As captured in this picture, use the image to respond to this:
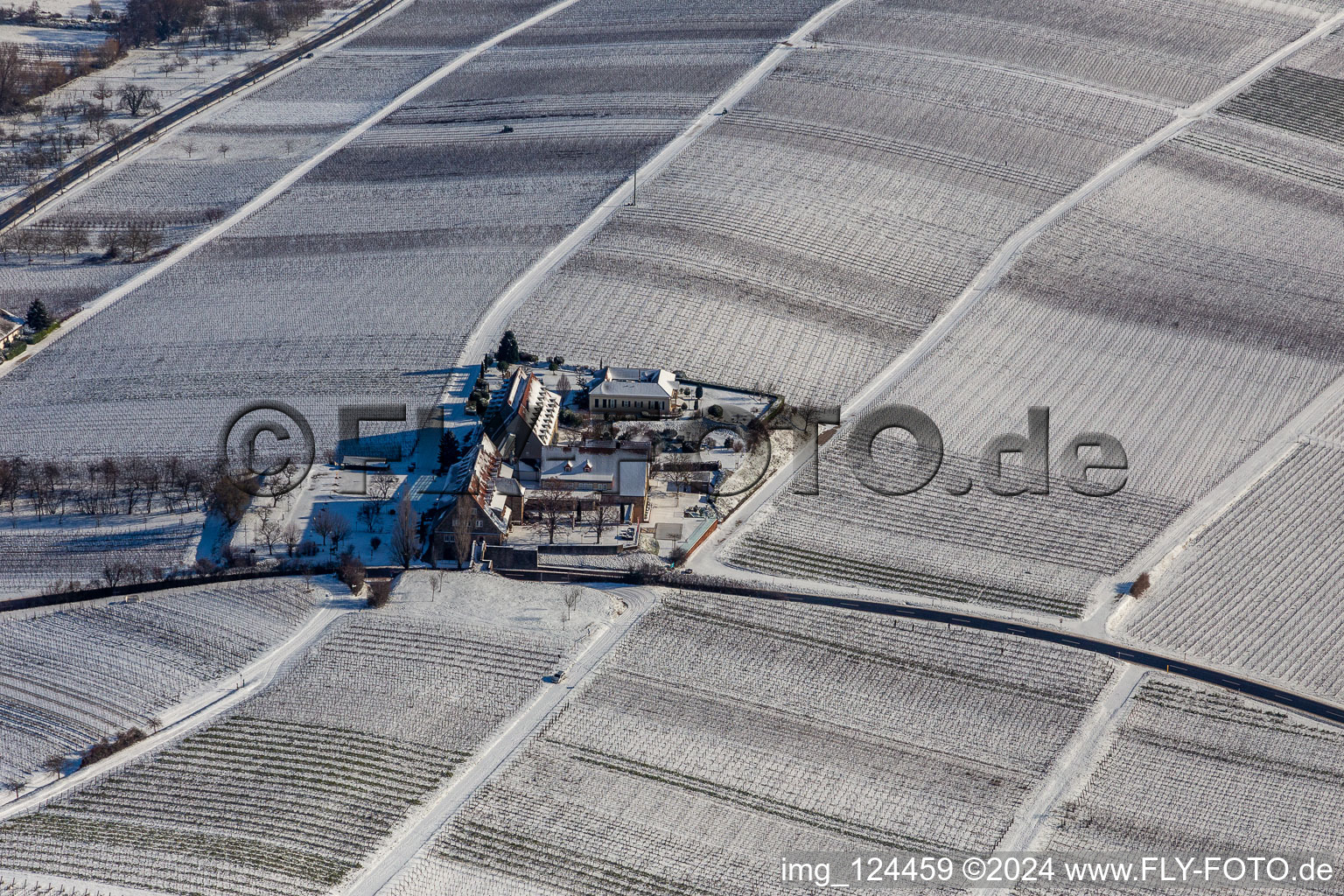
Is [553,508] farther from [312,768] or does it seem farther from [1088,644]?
[1088,644]

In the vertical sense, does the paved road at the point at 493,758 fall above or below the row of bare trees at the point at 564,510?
below

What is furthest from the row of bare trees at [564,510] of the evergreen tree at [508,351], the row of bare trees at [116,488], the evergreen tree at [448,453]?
the evergreen tree at [508,351]

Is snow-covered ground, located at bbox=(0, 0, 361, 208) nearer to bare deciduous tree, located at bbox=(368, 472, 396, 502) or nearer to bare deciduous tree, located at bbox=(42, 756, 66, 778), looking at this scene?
bare deciduous tree, located at bbox=(368, 472, 396, 502)

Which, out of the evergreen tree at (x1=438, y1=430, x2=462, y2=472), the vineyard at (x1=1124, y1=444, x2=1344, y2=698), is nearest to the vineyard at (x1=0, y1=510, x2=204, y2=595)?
the evergreen tree at (x1=438, y1=430, x2=462, y2=472)

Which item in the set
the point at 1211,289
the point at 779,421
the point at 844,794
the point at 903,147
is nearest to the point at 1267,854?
the point at 844,794

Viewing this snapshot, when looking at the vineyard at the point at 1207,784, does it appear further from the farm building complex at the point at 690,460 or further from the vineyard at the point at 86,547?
the vineyard at the point at 86,547

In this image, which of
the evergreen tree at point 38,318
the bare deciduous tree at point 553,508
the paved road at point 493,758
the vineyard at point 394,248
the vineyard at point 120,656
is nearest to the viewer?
the paved road at point 493,758

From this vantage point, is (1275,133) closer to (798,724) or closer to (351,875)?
(798,724)
